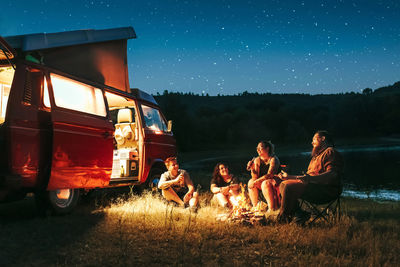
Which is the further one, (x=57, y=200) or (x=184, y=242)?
(x=57, y=200)

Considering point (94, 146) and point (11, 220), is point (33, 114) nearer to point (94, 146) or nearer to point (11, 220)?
point (94, 146)

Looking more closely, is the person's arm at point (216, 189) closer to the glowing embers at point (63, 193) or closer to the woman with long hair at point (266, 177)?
the woman with long hair at point (266, 177)

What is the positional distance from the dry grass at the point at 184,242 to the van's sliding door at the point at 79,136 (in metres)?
0.66

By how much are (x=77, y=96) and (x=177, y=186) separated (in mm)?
2561

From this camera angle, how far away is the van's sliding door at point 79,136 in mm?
5406

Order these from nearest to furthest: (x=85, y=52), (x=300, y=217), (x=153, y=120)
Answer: (x=300, y=217)
(x=85, y=52)
(x=153, y=120)

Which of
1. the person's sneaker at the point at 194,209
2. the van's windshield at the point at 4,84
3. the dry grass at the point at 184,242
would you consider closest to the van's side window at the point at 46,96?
the van's windshield at the point at 4,84

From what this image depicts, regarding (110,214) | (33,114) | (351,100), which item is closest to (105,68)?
(33,114)

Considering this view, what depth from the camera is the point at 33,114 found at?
5.10 meters

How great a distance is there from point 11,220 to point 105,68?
118 inches

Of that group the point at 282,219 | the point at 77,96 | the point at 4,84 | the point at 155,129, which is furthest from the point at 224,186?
the point at 4,84

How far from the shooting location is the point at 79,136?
19.1 ft

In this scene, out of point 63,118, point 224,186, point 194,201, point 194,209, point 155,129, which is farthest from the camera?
point 155,129

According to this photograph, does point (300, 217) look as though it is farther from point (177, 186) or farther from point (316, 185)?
point (177, 186)
